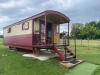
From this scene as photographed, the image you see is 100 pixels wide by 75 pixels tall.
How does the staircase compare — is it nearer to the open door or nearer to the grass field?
the grass field

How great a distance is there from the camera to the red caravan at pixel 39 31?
22.6 feet

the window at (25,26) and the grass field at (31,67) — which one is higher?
the window at (25,26)

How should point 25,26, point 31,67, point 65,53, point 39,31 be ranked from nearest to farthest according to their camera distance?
point 31,67
point 65,53
point 39,31
point 25,26

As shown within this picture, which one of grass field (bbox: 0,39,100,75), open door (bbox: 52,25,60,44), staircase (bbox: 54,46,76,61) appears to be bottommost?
grass field (bbox: 0,39,100,75)

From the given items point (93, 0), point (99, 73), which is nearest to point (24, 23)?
point (93, 0)

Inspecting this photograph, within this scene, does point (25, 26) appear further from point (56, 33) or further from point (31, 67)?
point (31, 67)

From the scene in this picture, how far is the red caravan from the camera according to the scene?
6898 millimetres

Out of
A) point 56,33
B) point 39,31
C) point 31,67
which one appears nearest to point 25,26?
point 39,31

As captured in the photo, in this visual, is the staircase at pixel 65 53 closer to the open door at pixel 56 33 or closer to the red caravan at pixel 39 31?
the red caravan at pixel 39 31

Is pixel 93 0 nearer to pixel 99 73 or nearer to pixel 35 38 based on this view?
pixel 35 38

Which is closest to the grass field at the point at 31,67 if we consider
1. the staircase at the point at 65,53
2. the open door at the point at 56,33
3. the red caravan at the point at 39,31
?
the staircase at the point at 65,53

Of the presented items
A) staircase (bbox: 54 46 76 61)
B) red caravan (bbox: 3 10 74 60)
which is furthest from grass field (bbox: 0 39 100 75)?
red caravan (bbox: 3 10 74 60)

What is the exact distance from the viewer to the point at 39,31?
7699mm

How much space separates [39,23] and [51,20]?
1.28 m
